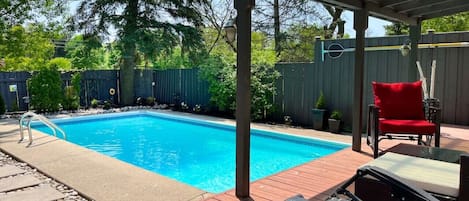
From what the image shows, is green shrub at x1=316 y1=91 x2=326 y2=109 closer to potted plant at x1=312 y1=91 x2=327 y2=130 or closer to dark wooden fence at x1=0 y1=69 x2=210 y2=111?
potted plant at x1=312 y1=91 x2=327 y2=130

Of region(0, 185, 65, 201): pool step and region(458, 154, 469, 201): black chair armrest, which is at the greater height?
region(458, 154, 469, 201): black chair armrest

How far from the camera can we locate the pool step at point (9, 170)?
14.0 ft

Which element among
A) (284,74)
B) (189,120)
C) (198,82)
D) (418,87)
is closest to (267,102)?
(284,74)

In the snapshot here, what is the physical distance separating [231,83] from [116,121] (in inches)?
149

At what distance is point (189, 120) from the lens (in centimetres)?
1006

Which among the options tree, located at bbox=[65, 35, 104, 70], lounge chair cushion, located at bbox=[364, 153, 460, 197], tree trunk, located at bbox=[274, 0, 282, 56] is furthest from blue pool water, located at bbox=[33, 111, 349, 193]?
tree trunk, located at bbox=[274, 0, 282, 56]

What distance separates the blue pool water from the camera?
5.73 m

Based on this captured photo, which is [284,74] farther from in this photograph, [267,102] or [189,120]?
[189,120]

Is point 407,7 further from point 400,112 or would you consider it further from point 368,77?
point 368,77

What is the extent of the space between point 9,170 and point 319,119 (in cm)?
596

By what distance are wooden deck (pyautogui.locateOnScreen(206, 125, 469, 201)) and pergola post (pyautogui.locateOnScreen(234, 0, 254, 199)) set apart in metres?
0.20

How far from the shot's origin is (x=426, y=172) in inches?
99.8

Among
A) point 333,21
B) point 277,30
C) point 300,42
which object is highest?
point 333,21

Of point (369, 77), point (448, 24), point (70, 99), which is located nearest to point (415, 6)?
point (369, 77)
